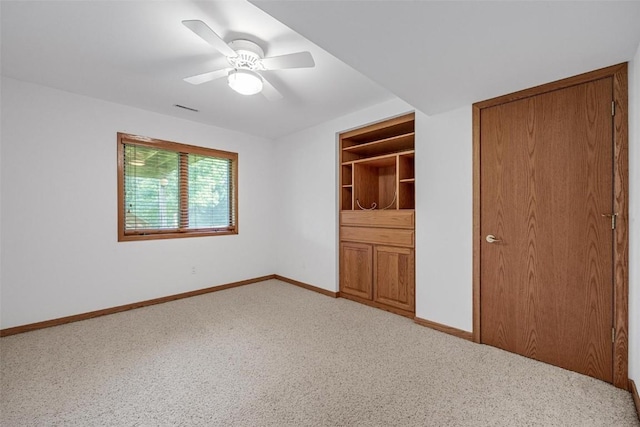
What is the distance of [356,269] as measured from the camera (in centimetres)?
368

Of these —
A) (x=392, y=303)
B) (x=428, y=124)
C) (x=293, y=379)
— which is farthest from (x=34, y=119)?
(x=392, y=303)

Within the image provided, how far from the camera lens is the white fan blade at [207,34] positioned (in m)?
1.60

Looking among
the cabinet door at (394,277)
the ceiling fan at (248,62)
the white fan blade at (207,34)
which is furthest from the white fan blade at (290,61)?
the cabinet door at (394,277)

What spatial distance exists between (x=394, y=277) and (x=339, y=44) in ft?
8.26

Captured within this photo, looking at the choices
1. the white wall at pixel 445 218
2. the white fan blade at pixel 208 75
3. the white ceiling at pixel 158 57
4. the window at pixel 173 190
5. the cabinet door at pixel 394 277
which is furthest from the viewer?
the window at pixel 173 190

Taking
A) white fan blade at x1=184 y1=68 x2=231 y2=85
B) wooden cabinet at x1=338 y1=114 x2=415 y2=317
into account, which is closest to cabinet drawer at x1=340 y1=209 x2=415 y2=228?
wooden cabinet at x1=338 y1=114 x2=415 y2=317

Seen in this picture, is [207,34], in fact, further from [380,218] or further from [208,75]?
[380,218]

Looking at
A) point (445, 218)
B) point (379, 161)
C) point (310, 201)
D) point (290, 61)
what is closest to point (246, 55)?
point (290, 61)

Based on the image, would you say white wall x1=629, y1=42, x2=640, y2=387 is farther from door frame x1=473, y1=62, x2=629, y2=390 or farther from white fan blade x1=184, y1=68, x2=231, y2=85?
Answer: white fan blade x1=184, y1=68, x2=231, y2=85

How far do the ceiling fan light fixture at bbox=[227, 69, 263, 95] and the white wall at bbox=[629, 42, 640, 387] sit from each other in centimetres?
246

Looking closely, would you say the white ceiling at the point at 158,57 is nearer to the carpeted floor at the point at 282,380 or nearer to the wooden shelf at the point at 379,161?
the wooden shelf at the point at 379,161

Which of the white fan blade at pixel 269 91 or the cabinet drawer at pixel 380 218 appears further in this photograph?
the cabinet drawer at pixel 380 218

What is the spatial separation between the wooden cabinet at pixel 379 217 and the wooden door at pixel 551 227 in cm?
85

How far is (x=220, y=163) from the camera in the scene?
432 centimetres
